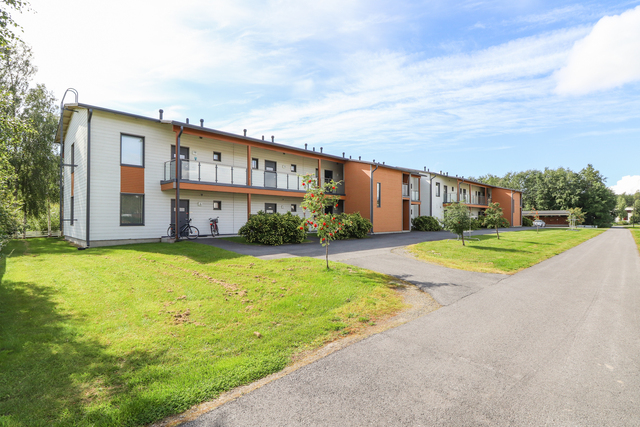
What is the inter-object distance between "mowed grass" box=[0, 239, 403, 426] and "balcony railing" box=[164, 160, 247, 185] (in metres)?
7.41

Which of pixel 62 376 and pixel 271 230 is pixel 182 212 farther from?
pixel 62 376

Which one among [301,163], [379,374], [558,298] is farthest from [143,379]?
[301,163]

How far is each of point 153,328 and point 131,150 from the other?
1408 centimetres

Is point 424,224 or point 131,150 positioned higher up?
point 131,150

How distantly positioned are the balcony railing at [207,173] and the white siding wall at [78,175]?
12.7 feet

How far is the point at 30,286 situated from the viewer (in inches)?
302

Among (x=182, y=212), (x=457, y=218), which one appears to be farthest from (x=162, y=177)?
(x=457, y=218)

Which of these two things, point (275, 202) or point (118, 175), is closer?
point (118, 175)

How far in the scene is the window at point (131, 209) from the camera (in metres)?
15.6

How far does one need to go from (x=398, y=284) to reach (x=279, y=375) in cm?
543

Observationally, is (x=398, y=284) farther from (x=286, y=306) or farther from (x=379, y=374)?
(x=379, y=374)

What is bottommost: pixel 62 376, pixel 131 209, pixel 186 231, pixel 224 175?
pixel 62 376

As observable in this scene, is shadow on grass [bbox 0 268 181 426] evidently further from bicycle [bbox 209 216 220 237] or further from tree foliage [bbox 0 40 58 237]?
tree foliage [bbox 0 40 58 237]

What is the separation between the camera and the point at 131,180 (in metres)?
15.9
